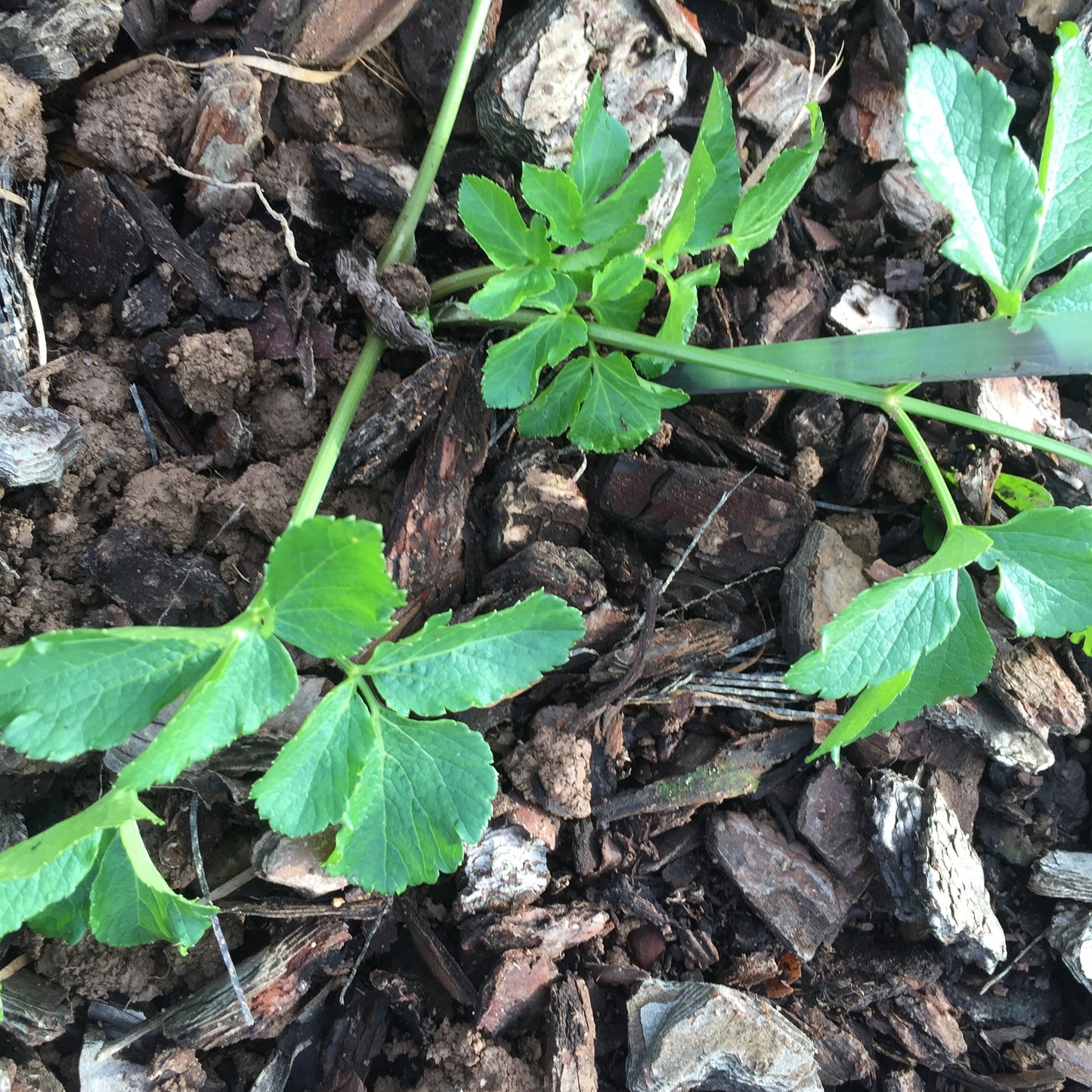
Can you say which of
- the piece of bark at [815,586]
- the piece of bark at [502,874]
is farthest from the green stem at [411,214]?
the piece of bark at [815,586]

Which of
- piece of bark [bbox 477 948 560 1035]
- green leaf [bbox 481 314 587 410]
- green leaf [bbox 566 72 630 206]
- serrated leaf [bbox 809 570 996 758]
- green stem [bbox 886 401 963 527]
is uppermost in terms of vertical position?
green leaf [bbox 566 72 630 206]

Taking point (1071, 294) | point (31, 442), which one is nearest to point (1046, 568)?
point (1071, 294)

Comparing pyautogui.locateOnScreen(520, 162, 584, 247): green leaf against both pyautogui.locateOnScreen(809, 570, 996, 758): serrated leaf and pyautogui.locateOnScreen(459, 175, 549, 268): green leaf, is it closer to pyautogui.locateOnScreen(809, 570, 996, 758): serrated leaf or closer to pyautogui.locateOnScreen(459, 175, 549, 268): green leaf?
pyautogui.locateOnScreen(459, 175, 549, 268): green leaf

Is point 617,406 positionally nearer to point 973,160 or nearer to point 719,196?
point 719,196

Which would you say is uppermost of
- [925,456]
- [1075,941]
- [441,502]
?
[441,502]

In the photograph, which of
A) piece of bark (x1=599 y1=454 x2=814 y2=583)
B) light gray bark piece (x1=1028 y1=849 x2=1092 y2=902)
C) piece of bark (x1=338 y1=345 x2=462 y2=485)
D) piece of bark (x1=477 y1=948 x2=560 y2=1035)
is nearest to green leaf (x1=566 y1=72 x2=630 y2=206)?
piece of bark (x1=338 y1=345 x2=462 y2=485)
